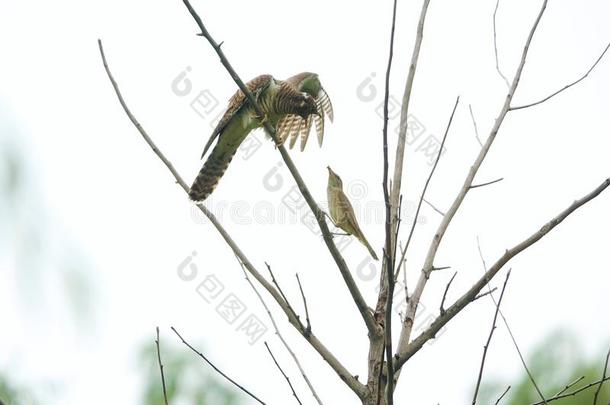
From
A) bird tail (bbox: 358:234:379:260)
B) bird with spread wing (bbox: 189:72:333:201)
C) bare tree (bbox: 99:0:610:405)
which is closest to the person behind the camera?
bare tree (bbox: 99:0:610:405)

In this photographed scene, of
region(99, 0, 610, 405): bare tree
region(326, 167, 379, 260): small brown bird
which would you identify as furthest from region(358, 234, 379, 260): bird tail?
region(99, 0, 610, 405): bare tree

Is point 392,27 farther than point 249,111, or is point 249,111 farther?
point 249,111

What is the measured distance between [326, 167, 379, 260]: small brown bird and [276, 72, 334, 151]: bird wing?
878 mm

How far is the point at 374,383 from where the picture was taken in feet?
9.59

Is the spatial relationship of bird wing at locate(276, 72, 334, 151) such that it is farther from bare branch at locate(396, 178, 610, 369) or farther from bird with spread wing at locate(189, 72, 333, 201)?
bare branch at locate(396, 178, 610, 369)

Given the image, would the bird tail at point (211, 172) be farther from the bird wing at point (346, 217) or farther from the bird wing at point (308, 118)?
the bird wing at point (346, 217)

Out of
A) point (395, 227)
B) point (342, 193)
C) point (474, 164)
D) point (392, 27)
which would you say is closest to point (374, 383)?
point (395, 227)

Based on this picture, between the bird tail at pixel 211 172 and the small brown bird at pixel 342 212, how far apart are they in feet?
3.84

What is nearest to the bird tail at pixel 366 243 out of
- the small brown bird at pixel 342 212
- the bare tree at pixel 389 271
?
the small brown bird at pixel 342 212

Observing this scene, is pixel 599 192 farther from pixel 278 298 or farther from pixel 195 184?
A: pixel 195 184

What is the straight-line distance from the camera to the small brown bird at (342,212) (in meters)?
4.60

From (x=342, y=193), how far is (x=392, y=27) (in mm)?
2170

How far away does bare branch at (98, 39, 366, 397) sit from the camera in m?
2.89

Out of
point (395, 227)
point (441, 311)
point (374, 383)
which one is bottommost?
point (374, 383)
